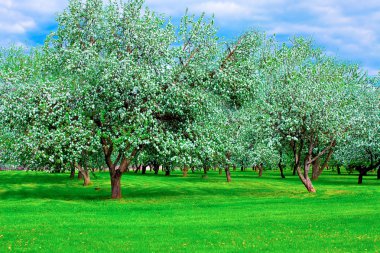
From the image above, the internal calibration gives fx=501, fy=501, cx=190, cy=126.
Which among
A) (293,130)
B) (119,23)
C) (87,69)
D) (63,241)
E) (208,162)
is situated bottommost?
(63,241)

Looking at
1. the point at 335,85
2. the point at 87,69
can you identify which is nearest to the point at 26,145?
the point at 87,69

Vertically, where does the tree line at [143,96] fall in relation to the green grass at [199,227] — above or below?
above

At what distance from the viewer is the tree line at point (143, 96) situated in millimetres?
38812

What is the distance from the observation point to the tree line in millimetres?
38812

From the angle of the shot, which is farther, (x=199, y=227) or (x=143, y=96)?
(x=143, y=96)

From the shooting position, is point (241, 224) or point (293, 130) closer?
point (241, 224)

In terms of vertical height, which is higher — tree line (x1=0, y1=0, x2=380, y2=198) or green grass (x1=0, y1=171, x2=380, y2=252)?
tree line (x1=0, y1=0, x2=380, y2=198)

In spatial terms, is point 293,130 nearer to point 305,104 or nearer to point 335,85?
point 305,104

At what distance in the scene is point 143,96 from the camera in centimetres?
3875

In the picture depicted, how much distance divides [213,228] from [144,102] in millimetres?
18368

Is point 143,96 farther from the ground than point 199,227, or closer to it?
farther from the ground

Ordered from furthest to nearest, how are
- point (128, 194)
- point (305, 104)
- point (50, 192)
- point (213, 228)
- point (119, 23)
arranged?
point (50, 192) → point (128, 194) → point (305, 104) → point (119, 23) → point (213, 228)

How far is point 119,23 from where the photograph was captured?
41.4 meters

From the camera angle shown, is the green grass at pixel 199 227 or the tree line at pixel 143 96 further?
the tree line at pixel 143 96
